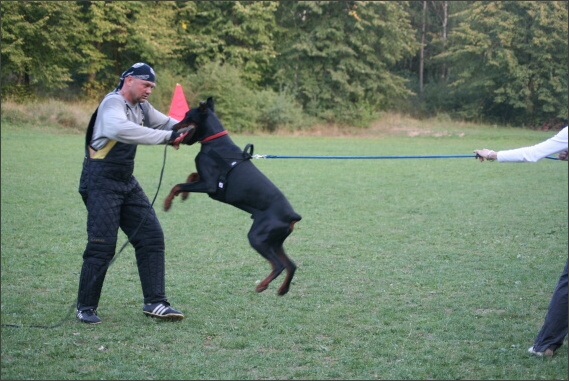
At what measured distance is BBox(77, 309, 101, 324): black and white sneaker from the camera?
217 inches

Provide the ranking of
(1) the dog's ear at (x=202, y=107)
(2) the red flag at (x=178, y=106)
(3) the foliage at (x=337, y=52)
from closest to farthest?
(1) the dog's ear at (x=202, y=107) < (2) the red flag at (x=178, y=106) < (3) the foliage at (x=337, y=52)

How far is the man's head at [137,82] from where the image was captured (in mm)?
5449

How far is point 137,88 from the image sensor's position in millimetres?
5484

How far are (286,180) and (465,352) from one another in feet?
37.3

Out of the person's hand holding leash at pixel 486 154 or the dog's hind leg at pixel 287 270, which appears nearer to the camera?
the dog's hind leg at pixel 287 270

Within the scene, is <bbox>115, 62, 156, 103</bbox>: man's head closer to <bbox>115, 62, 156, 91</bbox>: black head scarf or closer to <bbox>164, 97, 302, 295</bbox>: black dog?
<bbox>115, 62, 156, 91</bbox>: black head scarf

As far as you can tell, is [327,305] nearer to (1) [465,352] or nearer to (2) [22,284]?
(1) [465,352]

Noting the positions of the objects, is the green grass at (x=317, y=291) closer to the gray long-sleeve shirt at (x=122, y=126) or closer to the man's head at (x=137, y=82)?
the gray long-sleeve shirt at (x=122, y=126)

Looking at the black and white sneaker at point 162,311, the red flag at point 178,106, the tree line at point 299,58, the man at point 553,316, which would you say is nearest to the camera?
the man at point 553,316

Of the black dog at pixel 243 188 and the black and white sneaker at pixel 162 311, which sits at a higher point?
the black dog at pixel 243 188

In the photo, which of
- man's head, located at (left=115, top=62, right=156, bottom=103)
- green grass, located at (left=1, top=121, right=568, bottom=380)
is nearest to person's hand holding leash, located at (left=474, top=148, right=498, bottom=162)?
green grass, located at (left=1, top=121, right=568, bottom=380)

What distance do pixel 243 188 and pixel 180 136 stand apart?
63cm

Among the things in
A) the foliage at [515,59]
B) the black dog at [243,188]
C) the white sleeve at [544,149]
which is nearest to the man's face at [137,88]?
the black dog at [243,188]

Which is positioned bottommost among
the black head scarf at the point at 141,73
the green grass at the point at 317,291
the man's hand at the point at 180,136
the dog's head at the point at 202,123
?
the green grass at the point at 317,291
